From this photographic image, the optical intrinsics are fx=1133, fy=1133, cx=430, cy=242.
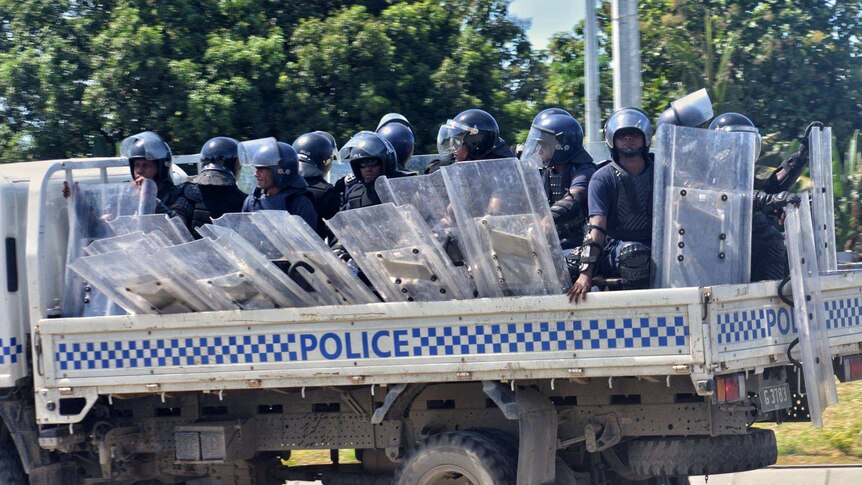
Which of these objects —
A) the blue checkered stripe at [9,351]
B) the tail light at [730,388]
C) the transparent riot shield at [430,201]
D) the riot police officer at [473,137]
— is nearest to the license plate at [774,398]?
the tail light at [730,388]

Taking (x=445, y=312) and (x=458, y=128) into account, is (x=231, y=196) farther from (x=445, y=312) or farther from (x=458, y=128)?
(x=445, y=312)

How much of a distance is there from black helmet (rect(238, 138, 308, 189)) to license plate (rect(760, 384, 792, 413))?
121 inches

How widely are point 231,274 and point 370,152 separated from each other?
1.43 metres

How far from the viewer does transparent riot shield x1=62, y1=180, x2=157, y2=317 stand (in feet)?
21.5

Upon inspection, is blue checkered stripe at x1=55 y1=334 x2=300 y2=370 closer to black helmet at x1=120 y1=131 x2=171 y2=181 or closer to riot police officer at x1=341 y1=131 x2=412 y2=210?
riot police officer at x1=341 y1=131 x2=412 y2=210

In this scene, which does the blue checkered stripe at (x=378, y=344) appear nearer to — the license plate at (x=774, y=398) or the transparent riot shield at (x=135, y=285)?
the transparent riot shield at (x=135, y=285)

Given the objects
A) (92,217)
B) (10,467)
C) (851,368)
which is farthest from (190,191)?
(851,368)

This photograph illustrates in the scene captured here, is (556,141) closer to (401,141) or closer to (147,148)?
(401,141)

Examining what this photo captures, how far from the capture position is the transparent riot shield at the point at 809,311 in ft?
18.1

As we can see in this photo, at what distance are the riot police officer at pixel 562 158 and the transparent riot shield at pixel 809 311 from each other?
1.27 m

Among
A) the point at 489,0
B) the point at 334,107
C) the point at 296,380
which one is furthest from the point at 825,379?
the point at 489,0

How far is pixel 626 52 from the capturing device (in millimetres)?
8234

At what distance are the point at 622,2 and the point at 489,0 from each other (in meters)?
5.38

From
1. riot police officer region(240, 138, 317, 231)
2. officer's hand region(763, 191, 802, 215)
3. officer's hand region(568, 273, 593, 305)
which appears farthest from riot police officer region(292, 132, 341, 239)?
officer's hand region(763, 191, 802, 215)
